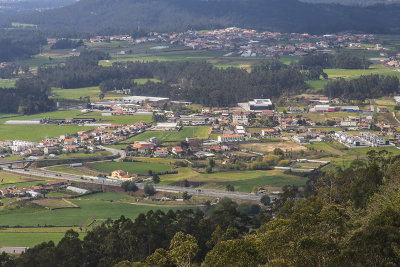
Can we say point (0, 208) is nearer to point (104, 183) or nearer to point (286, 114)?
point (104, 183)

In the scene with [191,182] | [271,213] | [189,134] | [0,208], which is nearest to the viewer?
[271,213]

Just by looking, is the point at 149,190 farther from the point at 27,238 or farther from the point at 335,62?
the point at 335,62

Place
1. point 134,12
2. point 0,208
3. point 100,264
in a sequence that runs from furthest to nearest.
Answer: point 134,12 → point 0,208 → point 100,264

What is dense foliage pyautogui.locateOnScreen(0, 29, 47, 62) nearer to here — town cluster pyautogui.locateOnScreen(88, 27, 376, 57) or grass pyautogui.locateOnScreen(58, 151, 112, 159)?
town cluster pyautogui.locateOnScreen(88, 27, 376, 57)

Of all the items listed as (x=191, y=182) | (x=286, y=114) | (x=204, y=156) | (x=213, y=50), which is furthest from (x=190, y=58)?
(x=191, y=182)

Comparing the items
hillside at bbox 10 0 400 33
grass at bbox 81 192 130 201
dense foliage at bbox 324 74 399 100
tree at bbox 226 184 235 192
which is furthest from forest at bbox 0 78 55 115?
hillside at bbox 10 0 400 33
